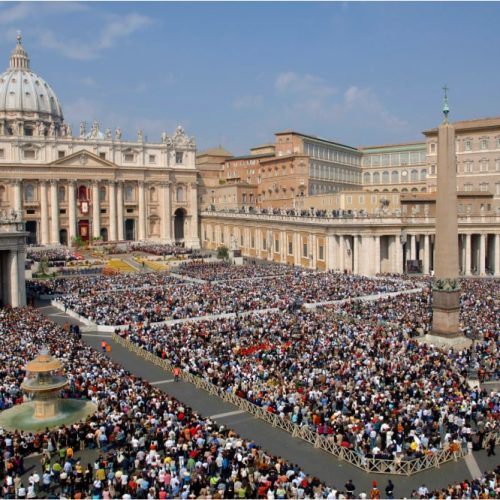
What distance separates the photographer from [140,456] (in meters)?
15.5

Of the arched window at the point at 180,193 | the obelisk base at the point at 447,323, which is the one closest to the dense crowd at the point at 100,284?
the obelisk base at the point at 447,323

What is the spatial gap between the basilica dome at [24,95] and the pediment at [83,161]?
36.4 metres

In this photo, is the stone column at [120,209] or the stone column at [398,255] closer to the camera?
the stone column at [398,255]

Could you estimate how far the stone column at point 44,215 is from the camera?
84.4 metres

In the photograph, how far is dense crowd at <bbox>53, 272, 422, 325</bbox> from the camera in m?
35.2

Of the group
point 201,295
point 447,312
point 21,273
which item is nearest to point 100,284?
point 21,273

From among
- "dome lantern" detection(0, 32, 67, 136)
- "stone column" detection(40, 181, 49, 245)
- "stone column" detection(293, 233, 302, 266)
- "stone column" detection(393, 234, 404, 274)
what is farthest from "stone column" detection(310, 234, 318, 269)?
"dome lantern" detection(0, 32, 67, 136)

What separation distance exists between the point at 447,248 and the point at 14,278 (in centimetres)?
2686

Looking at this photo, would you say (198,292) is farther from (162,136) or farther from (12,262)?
(162,136)

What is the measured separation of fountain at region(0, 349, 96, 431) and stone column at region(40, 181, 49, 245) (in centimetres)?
6871

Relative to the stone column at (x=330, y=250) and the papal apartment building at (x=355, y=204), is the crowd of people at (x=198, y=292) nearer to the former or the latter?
the stone column at (x=330, y=250)

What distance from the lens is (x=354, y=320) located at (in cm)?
3216

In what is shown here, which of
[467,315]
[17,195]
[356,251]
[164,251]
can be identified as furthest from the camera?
[17,195]

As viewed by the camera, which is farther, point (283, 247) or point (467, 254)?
point (283, 247)
